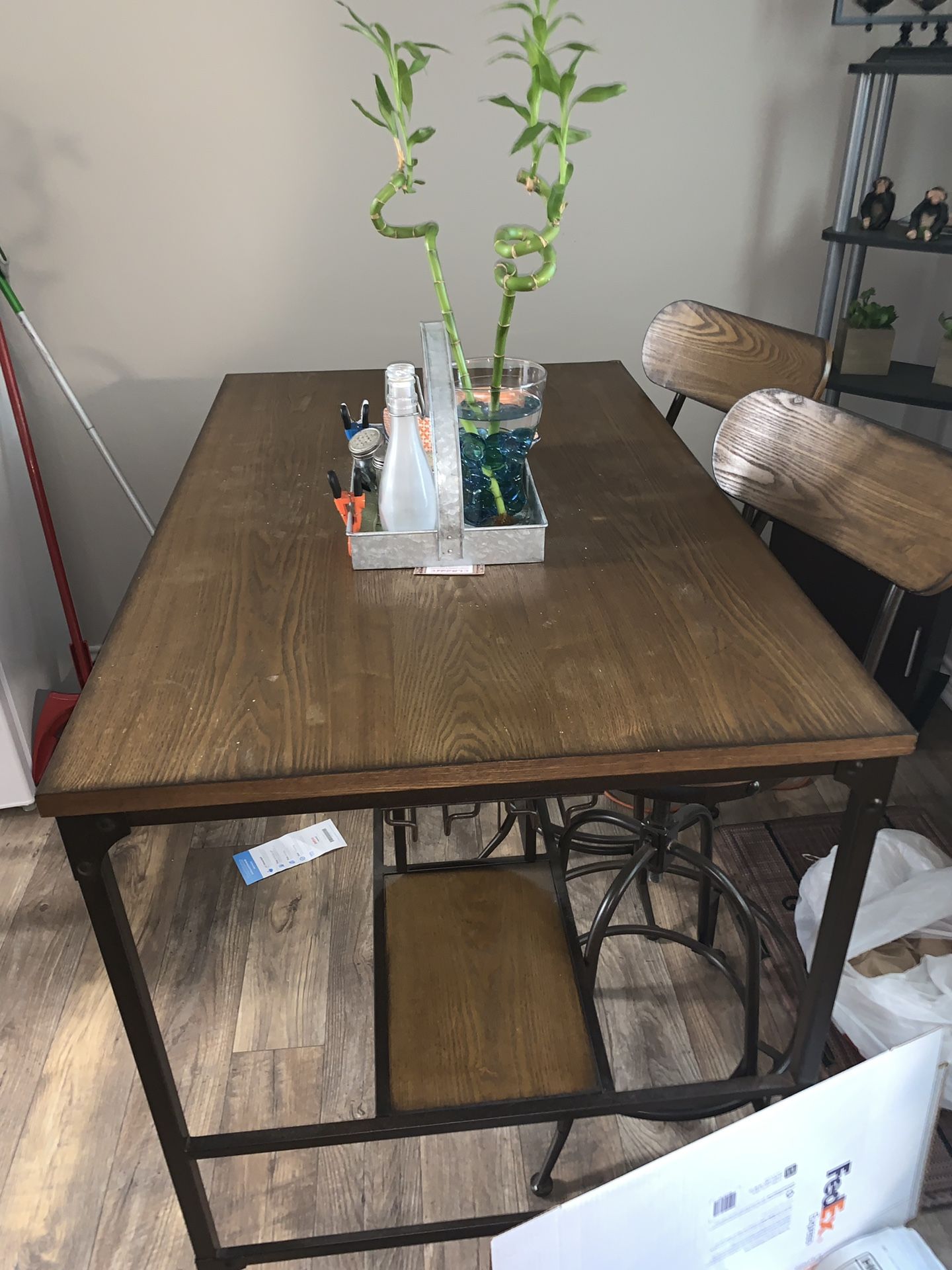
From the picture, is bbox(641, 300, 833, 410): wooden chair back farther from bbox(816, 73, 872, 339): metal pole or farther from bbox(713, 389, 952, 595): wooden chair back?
bbox(816, 73, 872, 339): metal pole

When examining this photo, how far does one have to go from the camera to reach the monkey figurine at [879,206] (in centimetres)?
194

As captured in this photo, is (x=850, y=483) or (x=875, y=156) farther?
(x=875, y=156)

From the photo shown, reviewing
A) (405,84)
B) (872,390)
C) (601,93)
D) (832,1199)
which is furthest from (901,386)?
(832,1199)

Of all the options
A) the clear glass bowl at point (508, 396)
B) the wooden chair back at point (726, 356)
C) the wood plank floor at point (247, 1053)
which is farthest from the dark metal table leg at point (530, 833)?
the wooden chair back at point (726, 356)

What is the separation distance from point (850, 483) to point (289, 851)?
1.33 m

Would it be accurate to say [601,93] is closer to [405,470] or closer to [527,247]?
[527,247]

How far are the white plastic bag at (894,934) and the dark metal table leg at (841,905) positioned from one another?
8.8 inches

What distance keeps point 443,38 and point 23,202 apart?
979 mm

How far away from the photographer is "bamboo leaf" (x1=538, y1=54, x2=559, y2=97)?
3.30ft

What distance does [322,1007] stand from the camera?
65.0 inches

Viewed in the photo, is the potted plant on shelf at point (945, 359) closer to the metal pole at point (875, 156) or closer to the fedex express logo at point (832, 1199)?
the metal pole at point (875, 156)

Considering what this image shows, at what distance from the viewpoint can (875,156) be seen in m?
2.02

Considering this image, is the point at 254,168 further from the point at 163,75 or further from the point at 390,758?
the point at 390,758

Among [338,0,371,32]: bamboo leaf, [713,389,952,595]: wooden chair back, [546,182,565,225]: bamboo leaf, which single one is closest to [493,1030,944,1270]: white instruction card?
[713,389,952,595]: wooden chair back
